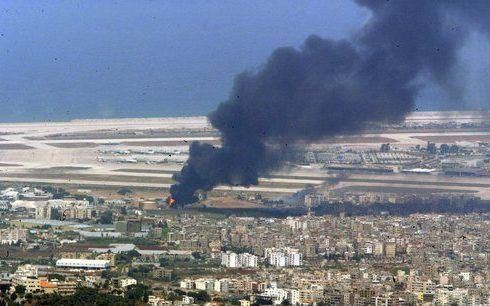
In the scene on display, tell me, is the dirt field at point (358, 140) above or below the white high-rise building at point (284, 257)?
above

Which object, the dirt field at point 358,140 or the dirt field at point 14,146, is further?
the dirt field at point 14,146

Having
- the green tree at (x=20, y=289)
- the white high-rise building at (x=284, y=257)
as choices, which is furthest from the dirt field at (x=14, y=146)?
the green tree at (x=20, y=289)

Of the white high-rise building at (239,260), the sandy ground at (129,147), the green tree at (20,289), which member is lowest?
the green tree at (20,289)

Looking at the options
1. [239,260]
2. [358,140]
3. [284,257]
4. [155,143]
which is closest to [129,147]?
[155,143]

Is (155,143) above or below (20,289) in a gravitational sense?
above

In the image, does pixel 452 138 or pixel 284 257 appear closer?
pixel 284 257

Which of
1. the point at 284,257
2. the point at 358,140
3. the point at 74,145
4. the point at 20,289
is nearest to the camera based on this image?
the point at 20,289

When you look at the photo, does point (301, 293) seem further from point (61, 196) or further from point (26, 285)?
point (61, 196)

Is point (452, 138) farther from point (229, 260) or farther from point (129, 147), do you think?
point (229, 260)

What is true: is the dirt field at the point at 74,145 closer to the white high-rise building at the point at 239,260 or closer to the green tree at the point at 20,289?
the white high-rise building at the point at 239,260

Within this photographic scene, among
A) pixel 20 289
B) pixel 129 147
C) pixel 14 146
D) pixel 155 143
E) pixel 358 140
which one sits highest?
pixel 155 143

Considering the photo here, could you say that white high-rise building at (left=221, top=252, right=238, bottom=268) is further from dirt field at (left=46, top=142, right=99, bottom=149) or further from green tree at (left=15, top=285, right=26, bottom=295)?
dirt field at (left=46, top=142, right=99, bottom=149)
